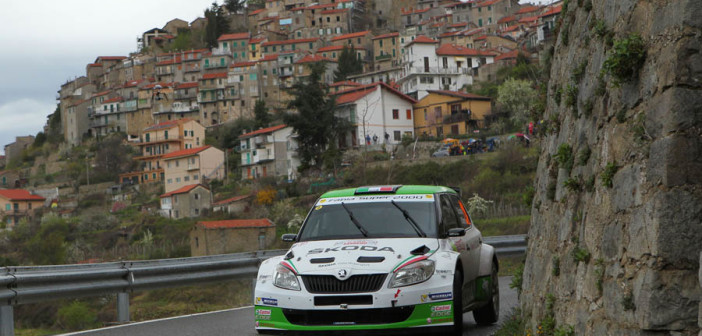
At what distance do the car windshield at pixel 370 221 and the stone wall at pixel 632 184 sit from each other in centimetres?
197

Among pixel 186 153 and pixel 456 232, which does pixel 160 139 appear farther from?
pixel 456 232

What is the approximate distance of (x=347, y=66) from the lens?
5586 inches

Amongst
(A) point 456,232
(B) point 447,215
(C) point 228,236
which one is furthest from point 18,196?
(A) point 456,232

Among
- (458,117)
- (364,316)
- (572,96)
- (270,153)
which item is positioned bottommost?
(364,316)

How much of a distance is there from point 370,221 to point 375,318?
5.54 feet

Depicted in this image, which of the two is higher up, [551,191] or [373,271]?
[551,191]

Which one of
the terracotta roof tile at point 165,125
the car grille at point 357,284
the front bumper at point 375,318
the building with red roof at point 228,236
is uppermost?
the terracotta roof tile at point 165,125

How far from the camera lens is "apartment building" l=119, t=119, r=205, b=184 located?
136 metres

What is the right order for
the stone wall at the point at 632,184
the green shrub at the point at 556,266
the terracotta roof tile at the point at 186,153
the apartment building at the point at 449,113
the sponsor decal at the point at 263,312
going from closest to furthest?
the stone wall at the point at 632,184 → the green shrub at the point at 556,266 → the sponsor decal at the point at 263,312 → the apartment building at the point at 449,113 → the terracotta roof tile at the point at 186,153

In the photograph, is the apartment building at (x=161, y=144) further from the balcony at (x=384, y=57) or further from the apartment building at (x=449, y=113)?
the apartment building at (x=449, y=113)

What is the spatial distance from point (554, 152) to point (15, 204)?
129413 mm

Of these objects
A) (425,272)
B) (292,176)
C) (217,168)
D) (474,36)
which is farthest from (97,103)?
(425,272)

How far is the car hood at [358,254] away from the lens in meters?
9.10

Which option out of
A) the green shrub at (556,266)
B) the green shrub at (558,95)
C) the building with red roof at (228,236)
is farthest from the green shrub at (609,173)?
the building with red roof at (228,236)
